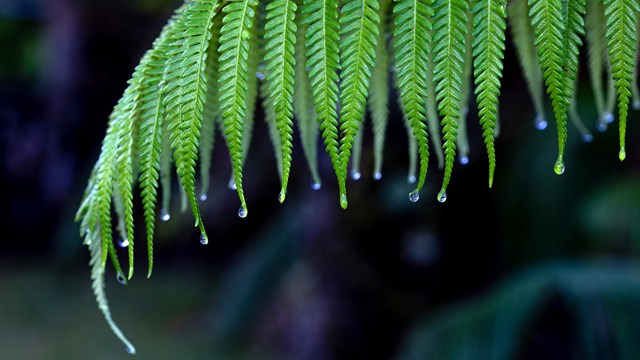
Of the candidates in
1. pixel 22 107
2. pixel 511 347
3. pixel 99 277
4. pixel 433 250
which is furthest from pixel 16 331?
pixel 99 277

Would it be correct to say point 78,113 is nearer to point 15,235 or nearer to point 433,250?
point 15,235

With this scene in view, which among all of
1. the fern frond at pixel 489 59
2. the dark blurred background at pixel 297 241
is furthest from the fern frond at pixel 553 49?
the dark blurred background at pixel 297 241

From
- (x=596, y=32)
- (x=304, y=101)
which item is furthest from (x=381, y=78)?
(x=596, y=32)

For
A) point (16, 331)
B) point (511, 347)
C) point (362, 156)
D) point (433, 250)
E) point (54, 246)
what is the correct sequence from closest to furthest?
1. point (511, 347)
2. point (362, 156)
3. point (433, 250)
4. point (16, 331)
5. point (54, 246)

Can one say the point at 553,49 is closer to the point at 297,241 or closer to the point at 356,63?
the point at 356,63

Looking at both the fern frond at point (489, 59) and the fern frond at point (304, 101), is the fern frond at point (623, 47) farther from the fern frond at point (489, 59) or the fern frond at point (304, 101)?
the fern frond at point (304, 101)

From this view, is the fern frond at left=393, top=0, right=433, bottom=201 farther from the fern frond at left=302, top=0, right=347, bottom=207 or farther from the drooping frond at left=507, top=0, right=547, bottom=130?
the drooping frond at left=507, top=0, right=547, bottom=130
